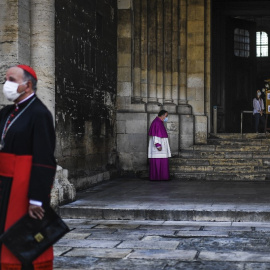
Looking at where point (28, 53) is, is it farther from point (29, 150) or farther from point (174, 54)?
Answer: point (174, 54)

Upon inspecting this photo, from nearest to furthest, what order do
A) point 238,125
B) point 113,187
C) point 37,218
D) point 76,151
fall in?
point 37,218, point 76,151, point 113,187, point 238,125

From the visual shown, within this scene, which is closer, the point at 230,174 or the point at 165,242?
the point at 165,242

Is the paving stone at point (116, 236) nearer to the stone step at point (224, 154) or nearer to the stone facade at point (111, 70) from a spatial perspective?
the stone facade at point (111, 70)

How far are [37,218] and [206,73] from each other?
11582 millimetres

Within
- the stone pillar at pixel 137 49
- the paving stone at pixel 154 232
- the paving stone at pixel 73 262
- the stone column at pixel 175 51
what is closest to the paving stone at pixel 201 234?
the paving stone at pixel 154 232

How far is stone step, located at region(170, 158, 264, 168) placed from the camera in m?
13.2

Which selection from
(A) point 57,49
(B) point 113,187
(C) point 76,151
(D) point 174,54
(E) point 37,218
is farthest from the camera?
(D) point 174,54

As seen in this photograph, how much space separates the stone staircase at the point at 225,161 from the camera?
1292 centimetres

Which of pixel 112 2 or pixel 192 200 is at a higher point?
pixel 112 2

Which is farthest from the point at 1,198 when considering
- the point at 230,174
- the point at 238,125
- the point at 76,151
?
the point at 238,125

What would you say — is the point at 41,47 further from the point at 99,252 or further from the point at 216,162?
the point at 216,162

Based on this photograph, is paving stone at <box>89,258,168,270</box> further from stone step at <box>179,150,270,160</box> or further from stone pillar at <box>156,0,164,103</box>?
stone pillar at <box>156,0,164,103</box>

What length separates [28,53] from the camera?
875 cm

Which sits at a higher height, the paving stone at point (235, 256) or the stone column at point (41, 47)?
the stone column at point (41, 47)
